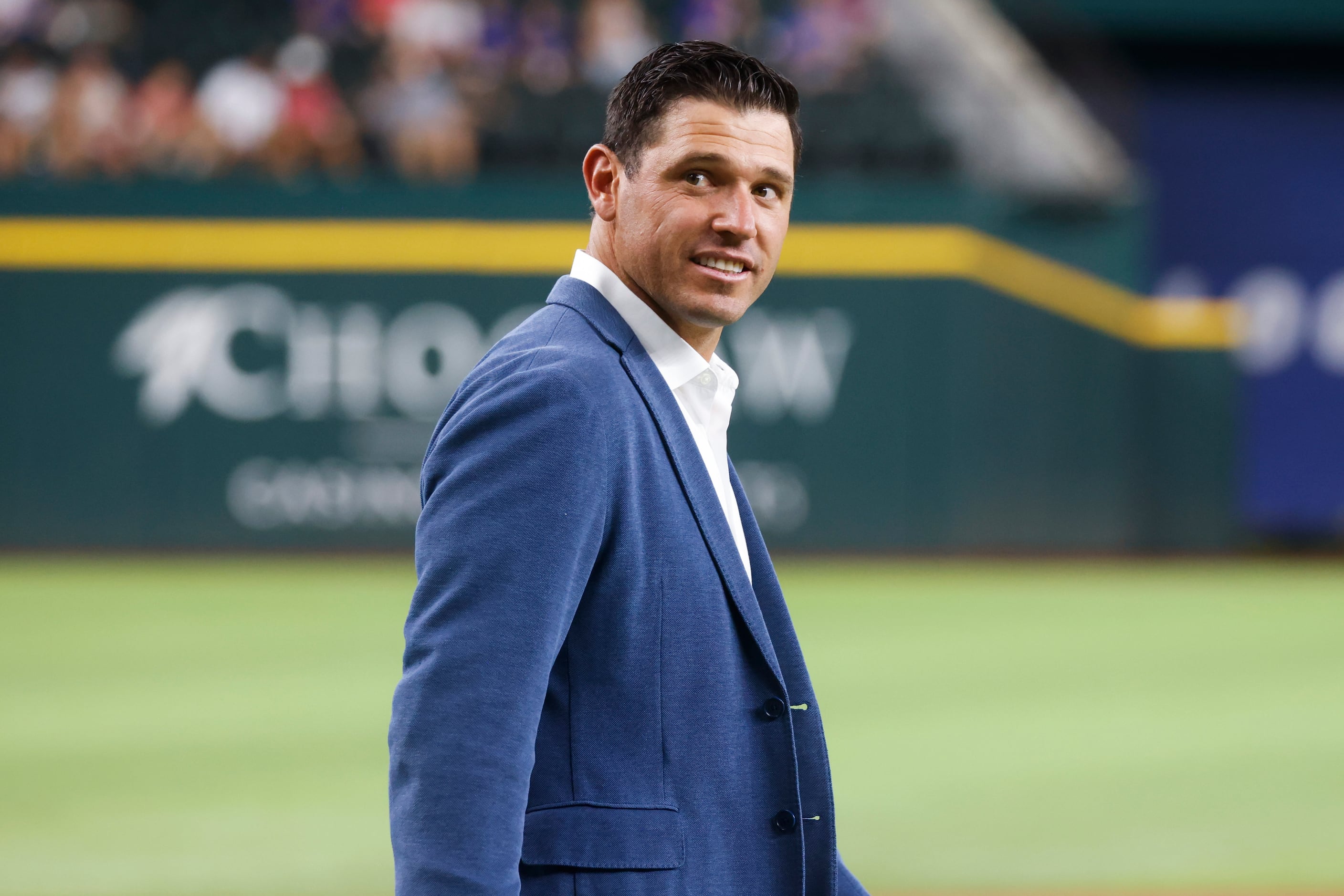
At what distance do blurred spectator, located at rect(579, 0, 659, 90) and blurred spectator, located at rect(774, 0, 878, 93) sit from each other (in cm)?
141

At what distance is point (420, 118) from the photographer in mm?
14617

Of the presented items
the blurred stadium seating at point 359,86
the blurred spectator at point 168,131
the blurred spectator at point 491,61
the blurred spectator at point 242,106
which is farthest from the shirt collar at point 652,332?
the blurred spectator at point 491,61

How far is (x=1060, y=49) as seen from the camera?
19.0 meters

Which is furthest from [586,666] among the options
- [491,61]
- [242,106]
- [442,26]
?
[442,26]

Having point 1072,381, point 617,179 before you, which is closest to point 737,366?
point 1072,381

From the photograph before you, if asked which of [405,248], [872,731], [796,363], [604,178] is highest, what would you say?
[405,248]

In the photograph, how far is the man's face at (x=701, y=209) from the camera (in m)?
1.85

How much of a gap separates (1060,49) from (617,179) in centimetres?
1816

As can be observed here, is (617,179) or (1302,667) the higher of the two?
(1302,667)

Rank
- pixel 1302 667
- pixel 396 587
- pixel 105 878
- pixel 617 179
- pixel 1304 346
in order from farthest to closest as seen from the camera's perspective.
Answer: pixel 1304 346 < pixel 396 587 < pixel 1302 667 < pixel 105 878 < pixel 617 179

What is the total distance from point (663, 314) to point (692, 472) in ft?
0.71

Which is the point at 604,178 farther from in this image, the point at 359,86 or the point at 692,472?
the point at 359,86

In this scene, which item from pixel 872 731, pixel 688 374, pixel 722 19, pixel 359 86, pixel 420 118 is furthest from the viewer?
pixel 722 19

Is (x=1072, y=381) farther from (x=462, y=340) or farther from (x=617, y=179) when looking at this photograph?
(x=617, y=179)
